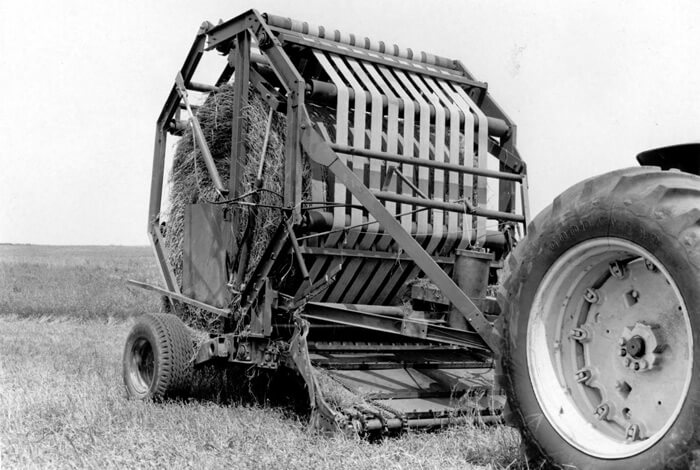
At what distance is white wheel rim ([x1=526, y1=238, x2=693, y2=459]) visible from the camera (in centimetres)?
288

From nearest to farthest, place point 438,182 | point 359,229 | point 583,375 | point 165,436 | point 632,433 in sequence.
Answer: point 632,433 → point 583,375 → point 165,436 → point 359,229 → point 438,182

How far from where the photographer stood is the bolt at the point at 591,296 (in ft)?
10.4

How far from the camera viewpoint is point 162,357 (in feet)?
18.8

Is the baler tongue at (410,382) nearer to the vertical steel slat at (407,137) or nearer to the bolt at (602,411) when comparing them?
the vertical steel slat at (407,137)

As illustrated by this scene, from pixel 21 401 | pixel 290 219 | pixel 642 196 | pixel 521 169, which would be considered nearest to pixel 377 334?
pixel 290 219

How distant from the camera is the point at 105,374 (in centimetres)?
718

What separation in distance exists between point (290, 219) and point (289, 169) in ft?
1.09

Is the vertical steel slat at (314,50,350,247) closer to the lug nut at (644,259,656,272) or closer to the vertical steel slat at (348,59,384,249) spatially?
the vertical steel slat at (348,59,384,249)

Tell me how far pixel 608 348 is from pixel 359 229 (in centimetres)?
261

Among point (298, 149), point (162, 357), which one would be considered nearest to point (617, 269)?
point (298, 149)

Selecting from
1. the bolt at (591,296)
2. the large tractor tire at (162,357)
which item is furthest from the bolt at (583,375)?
the large tractor tire at (162,357)

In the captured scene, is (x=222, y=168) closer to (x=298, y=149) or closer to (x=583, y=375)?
(x=298, y=149)

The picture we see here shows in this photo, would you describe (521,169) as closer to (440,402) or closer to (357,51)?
(357,51)

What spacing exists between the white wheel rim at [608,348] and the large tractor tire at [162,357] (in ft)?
10.7
